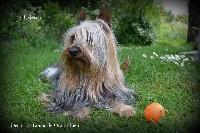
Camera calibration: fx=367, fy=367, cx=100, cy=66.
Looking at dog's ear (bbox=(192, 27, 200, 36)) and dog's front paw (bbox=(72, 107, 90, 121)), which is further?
dog's ear (bbox=(192, 27, 200, 36))

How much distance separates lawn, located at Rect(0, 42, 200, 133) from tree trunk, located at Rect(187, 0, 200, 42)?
0.69 feet

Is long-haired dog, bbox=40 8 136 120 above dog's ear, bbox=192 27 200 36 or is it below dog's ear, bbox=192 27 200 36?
below

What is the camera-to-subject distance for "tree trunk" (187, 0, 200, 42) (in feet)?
8.91

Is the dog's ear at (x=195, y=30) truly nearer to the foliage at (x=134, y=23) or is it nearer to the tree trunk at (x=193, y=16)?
the tree trunk at (x=193, y=16)

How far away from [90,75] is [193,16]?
1.09 m

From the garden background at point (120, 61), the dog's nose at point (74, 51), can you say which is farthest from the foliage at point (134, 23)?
the dog's nose at point (74, 51)

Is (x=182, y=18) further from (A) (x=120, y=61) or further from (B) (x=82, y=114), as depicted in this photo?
(B) (x=82, y=114)

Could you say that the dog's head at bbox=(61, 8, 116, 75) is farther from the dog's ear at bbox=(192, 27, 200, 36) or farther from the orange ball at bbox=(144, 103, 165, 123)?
the dog's ear at bbox=(192, 27, 200, 36)

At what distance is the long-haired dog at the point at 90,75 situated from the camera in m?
2.73

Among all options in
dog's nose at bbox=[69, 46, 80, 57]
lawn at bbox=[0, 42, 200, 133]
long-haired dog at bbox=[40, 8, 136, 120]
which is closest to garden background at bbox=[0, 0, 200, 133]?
lawn at bbox=[0, 42, 200, 133]

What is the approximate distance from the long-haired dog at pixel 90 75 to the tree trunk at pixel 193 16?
63 centimetres

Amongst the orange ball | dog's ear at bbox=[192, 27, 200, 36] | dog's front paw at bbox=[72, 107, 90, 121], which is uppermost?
dog's ear at bbox=[192, 27, 200, 36]

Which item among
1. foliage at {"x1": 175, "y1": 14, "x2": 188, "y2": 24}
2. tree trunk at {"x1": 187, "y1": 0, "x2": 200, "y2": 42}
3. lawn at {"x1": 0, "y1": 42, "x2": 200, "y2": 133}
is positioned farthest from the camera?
foliage at {"x1": 175, "y1": 14, "x2": 188, "y2": 24}

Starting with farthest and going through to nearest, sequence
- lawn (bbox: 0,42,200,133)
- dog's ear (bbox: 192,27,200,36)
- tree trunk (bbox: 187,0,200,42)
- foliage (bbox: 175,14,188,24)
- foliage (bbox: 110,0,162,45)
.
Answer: foliage (bbox: 110,0,162,45) < dog's ear (bbox: 192,27,200,36) < foliage (bbox: 175,14,188,24) < tree trunk (bbox: 187,0,200,42) < lawn (bbox: 0,42,200,133)
